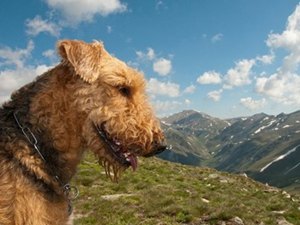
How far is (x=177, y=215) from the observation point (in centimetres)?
1619

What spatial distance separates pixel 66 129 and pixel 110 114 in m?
0.53

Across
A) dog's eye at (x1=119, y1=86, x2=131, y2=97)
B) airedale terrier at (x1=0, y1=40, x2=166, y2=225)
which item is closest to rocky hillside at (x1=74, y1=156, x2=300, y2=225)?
dog's eye at (x1=119, y1=86, x2=131, y2=97)

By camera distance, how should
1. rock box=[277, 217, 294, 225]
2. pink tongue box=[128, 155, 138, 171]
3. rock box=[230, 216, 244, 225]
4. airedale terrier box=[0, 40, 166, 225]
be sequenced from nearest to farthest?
airedale terrier box=[0, 40, 166, 225] < pink tongue box=[128, 155, 138, 171] < rock box=[230, 216, 244, 225] < rock box=[277, 217, 294, 225]

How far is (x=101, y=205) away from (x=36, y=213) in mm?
13393

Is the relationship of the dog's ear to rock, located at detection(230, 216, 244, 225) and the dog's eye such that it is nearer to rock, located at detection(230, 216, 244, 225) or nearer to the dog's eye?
the dog's eye

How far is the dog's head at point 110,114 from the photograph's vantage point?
4.98 m

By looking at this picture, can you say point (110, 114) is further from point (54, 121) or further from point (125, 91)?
point (54, 121)

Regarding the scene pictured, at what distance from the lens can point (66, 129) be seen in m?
4.86

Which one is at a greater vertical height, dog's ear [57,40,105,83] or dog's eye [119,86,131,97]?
dog's ear [57,40,105,83]

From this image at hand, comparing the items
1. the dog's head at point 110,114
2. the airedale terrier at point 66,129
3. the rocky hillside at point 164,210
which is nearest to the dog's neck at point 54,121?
the airedale terrier at point 66,129

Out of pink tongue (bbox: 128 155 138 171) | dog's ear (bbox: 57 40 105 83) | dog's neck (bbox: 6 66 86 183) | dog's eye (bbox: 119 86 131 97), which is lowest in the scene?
pink tongue (bbox: 128 155 138 171)

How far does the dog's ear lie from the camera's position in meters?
4.96

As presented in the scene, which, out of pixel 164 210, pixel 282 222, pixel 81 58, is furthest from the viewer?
pixel 282 222

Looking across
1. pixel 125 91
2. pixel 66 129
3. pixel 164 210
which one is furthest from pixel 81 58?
pixel 164 210
